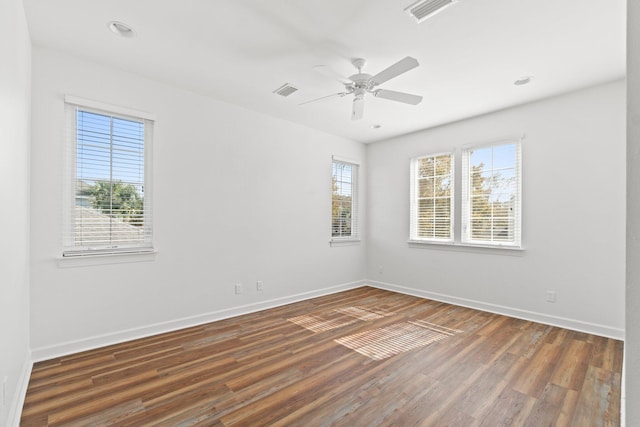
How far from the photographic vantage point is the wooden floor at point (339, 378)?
6.72 feet

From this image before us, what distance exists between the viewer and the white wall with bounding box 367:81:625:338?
3.38 meters

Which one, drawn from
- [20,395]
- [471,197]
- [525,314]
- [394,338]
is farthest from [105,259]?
[525,314]

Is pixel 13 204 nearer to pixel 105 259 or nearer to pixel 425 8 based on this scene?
pixel 105 259

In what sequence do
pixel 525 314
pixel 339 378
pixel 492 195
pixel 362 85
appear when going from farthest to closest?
pixel 492 195, pixel 525 314, pixel 362 85, pixel 339 378

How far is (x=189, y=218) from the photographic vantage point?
12.0 ft

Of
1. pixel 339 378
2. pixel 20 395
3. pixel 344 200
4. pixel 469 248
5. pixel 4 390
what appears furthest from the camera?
pixel 344 200

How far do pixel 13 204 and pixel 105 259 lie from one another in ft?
4.24

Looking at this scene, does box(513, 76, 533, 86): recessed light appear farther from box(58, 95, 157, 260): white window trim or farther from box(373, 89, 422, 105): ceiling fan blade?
box(58, 95, 157, 260): white window trim

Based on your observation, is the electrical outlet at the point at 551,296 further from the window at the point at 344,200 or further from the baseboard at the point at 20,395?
the baseboard at the point at 20,395

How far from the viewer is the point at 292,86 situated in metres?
3.42

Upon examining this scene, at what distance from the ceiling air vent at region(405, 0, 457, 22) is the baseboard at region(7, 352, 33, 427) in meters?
3.60

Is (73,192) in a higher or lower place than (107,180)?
lower

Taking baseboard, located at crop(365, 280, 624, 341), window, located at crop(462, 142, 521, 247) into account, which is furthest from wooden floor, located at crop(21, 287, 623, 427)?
window, located at crop(462, 142, 521, 247)

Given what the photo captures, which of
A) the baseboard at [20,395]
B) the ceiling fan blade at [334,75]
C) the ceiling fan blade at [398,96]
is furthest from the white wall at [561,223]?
the baseboard at [20,395]
